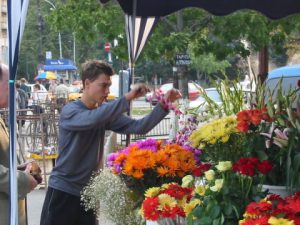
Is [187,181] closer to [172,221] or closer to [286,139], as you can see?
[172,221]

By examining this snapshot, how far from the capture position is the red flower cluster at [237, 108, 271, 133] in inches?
101

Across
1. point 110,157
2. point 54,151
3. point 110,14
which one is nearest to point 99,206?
point 110,157

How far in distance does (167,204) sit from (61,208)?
1044mm

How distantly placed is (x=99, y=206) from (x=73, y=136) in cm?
50

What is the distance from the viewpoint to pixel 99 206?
10.1 feet

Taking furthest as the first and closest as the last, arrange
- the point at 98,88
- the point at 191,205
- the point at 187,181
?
the point at 98,88
the point at 187,181
the point at 191,205

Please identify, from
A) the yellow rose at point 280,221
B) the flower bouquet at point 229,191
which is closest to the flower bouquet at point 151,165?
the flower bouquet at point 229,191

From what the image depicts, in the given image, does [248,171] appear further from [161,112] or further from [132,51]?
[132,51]

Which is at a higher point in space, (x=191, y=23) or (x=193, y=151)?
(x=191, y=23)

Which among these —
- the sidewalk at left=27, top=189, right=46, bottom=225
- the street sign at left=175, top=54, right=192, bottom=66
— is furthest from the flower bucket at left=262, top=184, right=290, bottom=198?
the street sign at left=175, top=54, right=192, bottom=66

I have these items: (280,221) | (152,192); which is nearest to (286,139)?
(280,221)

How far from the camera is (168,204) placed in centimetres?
260

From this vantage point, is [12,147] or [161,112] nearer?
[12,147]

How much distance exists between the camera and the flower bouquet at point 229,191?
236 cm
